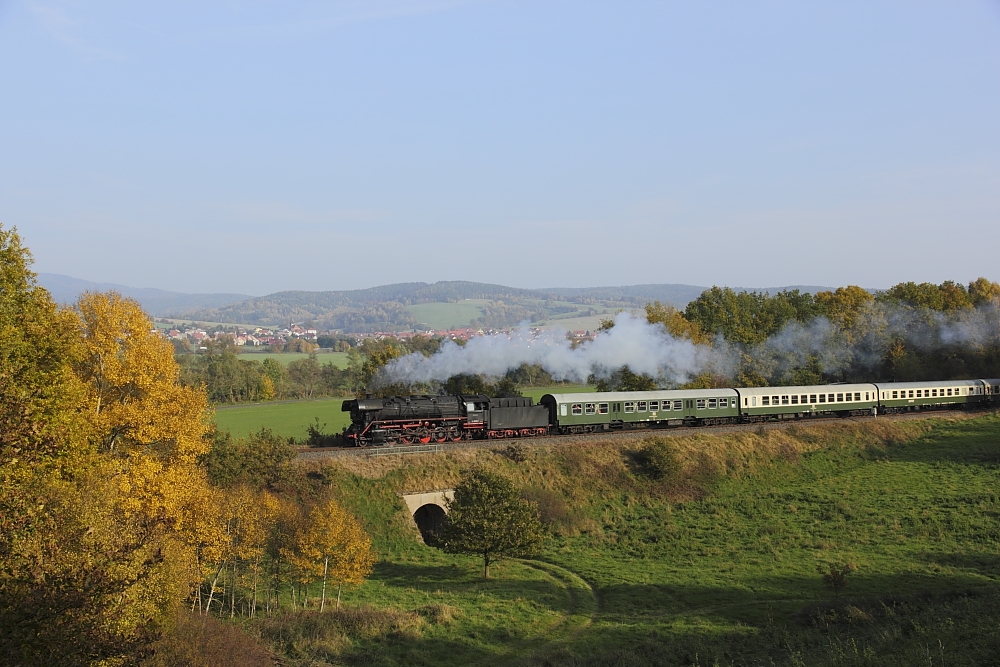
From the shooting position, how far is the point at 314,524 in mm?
32625

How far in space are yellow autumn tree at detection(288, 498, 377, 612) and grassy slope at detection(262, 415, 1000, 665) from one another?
208 cm

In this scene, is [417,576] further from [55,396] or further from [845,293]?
[845,293]

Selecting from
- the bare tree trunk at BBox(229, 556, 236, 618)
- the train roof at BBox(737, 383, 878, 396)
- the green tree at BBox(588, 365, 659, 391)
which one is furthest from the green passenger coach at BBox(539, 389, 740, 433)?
the bare tree trunk at BBox(229, 556, 236, 618)

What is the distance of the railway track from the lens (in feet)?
151

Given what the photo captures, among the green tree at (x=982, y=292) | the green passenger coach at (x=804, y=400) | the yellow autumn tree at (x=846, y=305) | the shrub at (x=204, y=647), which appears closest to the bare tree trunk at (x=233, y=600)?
the shrub at (x=204, y=647)

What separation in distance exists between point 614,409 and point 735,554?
17.4 m

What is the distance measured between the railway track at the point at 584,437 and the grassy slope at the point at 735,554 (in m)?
0.93

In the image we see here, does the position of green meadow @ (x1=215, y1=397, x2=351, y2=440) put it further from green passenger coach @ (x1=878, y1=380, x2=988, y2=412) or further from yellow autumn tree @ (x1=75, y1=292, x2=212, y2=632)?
green passenger coach @ (x1=878, y1=380, x2=988, y2=412)

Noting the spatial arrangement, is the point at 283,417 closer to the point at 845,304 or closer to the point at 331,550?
the point at 331,550

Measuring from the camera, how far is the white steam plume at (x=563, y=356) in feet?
193

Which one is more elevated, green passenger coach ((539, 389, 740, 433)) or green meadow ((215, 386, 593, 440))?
green passenger coach ((539, 389, 740, 433))

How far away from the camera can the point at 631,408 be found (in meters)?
54.7

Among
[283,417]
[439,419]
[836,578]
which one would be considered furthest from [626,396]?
[283,417]

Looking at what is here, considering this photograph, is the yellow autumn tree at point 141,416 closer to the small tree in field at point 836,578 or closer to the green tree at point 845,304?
the small tree in field at point 836,578
